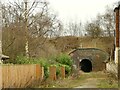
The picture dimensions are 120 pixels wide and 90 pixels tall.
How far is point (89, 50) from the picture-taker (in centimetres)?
5359

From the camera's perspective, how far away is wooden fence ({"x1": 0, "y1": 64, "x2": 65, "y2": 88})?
15.3 m

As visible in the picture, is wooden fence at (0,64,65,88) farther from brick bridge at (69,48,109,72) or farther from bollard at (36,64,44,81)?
brick bridge at (69,48,109,72)

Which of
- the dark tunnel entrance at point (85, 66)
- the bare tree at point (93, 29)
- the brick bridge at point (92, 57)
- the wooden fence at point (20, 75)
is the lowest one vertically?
the dark tunnel entrance at point (85, 66)

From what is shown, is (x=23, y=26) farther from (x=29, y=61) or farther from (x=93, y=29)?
(x=93, y=29)

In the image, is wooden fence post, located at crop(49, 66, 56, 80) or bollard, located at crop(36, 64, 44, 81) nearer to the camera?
bollard, located at crop(36, 64, 44, 81)

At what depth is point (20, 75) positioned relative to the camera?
18.1 metres

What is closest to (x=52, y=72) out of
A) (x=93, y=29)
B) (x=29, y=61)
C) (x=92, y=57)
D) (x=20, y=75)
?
(x=29, y=61)

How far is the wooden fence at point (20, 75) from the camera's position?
15.3m

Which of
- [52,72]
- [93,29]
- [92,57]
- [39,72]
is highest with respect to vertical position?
[93,29]

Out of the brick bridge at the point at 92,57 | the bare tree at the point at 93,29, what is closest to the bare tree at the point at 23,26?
the brick bridge at the point at 92,57

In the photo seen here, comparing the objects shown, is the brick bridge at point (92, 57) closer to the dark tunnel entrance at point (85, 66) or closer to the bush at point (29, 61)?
the dark tunnel entrance at point (85, 66)

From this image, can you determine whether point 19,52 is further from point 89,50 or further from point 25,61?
point 89,50

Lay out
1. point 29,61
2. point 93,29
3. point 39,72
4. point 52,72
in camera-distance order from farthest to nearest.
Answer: point 93,29 → point 52,72 → point 29,61 → point 39,72

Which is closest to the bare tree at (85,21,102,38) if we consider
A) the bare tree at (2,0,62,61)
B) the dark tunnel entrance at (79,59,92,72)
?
the dark tunnel entrance at (79,59,92,72)
